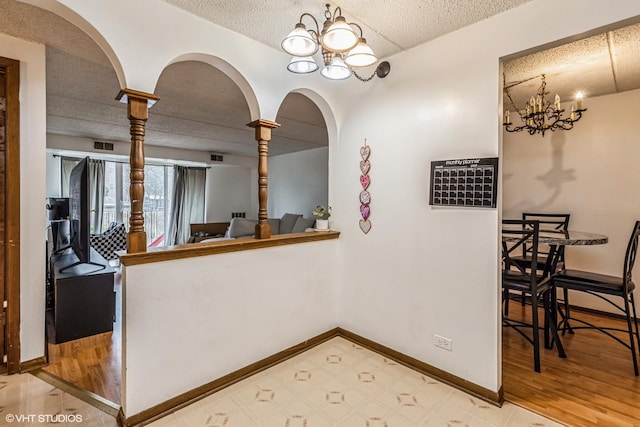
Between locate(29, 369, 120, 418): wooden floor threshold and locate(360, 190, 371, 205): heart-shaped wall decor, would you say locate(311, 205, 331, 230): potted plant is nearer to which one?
locate(360, 190, 371, 205): heart-shaped wall decor

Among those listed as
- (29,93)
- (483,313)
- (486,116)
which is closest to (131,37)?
(29,93)

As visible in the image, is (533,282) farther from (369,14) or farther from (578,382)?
(369,14)

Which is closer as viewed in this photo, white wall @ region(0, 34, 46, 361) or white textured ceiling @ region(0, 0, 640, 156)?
white textured ceiling @ region(0, 0, 640, 156)

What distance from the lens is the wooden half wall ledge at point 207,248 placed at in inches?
67.1

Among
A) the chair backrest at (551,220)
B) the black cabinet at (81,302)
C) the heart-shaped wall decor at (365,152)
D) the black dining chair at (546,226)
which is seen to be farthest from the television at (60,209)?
the chair backrest at (551,220)

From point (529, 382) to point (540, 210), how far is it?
2.34 m

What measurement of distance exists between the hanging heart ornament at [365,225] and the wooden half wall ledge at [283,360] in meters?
0.93

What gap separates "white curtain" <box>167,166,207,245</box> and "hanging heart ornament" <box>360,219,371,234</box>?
5375 millimetres

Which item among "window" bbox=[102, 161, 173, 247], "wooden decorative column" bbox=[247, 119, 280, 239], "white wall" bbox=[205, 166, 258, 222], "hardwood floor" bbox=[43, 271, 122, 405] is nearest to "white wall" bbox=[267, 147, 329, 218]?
"white wall" bbox=[205, 166, 258, 222]

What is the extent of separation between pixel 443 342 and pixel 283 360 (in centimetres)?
120

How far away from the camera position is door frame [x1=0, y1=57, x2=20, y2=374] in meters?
2.15

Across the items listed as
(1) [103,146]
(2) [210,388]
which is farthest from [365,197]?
(1) [103,146]

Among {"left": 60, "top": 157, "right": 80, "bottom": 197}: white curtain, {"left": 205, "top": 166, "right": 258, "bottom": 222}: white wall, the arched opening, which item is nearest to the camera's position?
the arched opening

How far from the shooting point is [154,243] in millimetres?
7074
